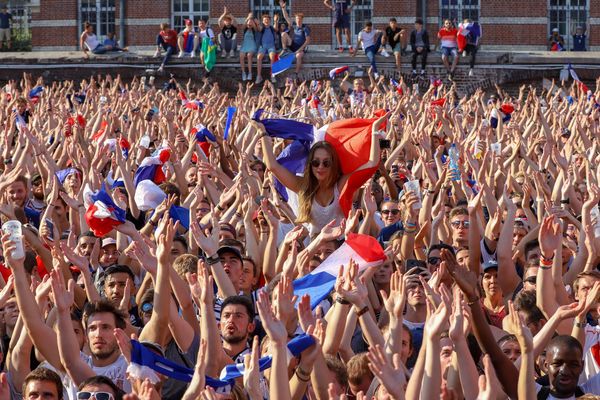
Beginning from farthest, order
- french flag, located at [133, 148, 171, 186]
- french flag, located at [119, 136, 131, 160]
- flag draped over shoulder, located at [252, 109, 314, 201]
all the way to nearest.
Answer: french flag, located at [119, 136, 131, 160], french flag, located at [133, 148, 171, 186], flag draped over shoulder, located at [252, 109, 314, 201]

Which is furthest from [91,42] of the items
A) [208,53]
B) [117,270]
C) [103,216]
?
[117,270]

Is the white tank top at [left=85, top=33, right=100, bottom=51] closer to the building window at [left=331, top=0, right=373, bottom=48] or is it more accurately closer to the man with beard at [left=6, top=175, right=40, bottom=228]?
the building window at [left=331, top=0, right=373, bottom=48]

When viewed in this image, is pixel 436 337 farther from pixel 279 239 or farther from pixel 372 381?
pixel 279 239

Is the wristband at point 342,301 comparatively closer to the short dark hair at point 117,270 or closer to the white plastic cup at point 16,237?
the white plastic cup at point 16,237

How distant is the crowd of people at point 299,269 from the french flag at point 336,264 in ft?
0.05

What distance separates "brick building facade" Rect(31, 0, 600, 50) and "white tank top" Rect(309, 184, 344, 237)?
72.1 ft

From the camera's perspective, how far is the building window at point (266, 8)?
3089 cm

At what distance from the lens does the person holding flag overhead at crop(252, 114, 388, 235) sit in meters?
8.80

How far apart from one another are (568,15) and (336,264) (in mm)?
24790

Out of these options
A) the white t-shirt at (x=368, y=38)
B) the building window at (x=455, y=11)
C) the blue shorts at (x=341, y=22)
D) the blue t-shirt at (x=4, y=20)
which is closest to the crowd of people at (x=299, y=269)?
the white t-shirt at (x=368, y=38)

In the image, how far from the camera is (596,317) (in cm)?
707

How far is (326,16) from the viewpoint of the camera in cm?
3061

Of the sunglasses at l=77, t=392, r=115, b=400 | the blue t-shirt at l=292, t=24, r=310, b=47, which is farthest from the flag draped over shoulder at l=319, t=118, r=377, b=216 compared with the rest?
the blue t-shirt at l=292, t=24, r=310, b=47

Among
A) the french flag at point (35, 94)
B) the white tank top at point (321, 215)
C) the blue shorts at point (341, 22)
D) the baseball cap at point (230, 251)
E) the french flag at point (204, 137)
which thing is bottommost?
the baseball cap at point (230, 251)
